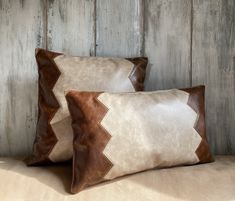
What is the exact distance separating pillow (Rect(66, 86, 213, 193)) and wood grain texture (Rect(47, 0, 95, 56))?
36cm

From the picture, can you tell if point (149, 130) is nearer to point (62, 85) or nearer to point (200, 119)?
point (200, 119)

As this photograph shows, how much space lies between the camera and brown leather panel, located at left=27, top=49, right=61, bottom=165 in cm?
118

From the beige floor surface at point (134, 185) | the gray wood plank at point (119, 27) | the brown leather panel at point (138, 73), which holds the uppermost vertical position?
the gray wood plank at point (119, 27)

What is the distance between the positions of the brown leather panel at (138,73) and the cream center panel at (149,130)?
0.11m

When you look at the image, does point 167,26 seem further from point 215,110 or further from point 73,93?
point 73,93

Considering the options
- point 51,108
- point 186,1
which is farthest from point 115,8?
point 51,108

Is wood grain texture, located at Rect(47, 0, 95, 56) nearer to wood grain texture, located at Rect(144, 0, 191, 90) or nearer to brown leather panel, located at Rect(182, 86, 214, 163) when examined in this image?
wood grain texture, located at Rect(144, 0, 191, 90)

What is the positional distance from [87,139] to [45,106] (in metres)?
0.24

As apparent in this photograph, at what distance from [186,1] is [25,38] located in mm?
603

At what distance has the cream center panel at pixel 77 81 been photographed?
1162mm

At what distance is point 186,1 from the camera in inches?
53.6

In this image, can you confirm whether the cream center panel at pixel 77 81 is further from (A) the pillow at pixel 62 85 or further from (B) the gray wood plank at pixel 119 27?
(B) the gray wood plank at pixel 119 27

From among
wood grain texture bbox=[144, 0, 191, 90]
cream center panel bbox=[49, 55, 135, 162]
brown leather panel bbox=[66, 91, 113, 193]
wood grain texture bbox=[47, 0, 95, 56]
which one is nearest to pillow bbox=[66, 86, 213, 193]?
brown leather panel bbox=[66, 91, 113, 193]

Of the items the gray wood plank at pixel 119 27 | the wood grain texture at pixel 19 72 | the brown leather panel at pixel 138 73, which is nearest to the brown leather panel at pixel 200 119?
the brown leather panel at pixel 138 73
